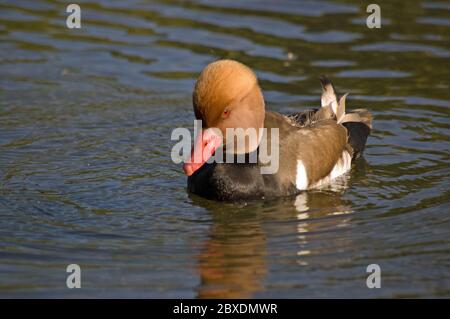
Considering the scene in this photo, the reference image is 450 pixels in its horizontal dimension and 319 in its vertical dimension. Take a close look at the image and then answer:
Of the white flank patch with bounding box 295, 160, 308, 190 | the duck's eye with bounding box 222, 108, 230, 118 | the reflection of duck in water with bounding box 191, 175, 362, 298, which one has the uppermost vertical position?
the duck's eye with bounding box 222, 108, 230, 118

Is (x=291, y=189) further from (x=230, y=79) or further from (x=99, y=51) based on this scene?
(x=99, y=51)

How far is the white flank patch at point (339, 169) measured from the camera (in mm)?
9838

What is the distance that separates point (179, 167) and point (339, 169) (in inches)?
62.9

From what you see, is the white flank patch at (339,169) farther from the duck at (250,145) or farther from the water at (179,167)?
the water at (179,167)

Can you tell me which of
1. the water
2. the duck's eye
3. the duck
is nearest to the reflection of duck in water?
the water

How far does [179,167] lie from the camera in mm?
10141

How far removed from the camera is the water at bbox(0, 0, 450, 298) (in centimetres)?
748

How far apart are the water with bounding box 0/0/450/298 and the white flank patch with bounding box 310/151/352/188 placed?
12 cm

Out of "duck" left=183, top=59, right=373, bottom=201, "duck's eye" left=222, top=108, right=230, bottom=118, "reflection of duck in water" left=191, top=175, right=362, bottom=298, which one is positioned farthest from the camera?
"duck's eye" left=222, top=108, right=230, bottom=118

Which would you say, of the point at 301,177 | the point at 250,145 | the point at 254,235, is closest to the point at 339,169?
the point at 301,177

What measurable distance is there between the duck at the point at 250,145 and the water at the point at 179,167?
6.6 inches

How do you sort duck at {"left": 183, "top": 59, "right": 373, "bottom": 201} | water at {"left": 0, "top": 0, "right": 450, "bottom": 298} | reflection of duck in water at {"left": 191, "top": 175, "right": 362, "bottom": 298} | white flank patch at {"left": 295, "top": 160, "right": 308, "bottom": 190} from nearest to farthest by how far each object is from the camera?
reflection of duck in water at {"left": 191, "top": 175, "right": 362, "bottom": 298} < water at {"left": 0, "top": 0, "right": 450, "bottom": 298} < duck at {"left": 183, "top": 59, "right": 373, "bottom": 201} < white flank patch at {"left": 295, "top": 160, "right": 308, "bottom": 190}

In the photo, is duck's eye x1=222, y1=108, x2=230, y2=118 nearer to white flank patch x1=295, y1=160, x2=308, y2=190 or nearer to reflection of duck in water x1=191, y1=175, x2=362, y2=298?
reflection of duck in water x1=191, y1=175, x2=362, y2=298

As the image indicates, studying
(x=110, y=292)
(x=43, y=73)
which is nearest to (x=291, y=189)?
(x=110, y=292)
